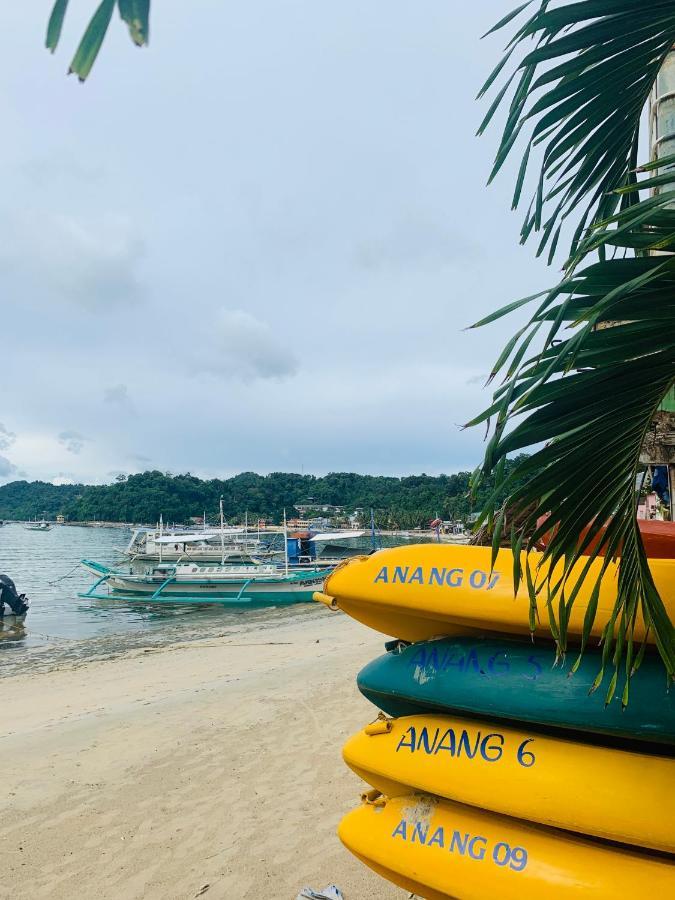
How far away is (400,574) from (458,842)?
871mm

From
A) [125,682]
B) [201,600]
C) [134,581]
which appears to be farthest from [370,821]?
[134,581]

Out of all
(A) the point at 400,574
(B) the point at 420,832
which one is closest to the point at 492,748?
(B) the point at 420,832

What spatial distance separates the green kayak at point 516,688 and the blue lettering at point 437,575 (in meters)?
0.25

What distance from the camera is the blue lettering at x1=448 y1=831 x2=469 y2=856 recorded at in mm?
2010

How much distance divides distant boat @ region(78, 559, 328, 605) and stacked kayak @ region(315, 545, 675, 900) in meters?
17.8

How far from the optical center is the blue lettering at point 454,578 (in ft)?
7.12

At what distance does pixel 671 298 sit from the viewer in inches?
47.6

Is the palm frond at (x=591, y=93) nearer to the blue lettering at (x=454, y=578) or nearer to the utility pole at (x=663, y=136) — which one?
the utility pole at (x=663, y=136)

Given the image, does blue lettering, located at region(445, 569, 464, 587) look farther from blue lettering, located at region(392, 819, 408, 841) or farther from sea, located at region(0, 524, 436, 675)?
sea, located at region(0, 524, 436, 675)

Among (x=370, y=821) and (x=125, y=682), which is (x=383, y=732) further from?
(x=125, y=682)

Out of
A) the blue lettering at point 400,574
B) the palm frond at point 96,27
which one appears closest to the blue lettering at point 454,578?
the blue lettering at point 400,574

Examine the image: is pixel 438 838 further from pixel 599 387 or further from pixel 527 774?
pixel 599 387

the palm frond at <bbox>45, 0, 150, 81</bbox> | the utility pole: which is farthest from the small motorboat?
the palm frond at <bbox>45, 0, 150, 81</bbox>

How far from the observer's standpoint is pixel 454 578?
2.18 m
